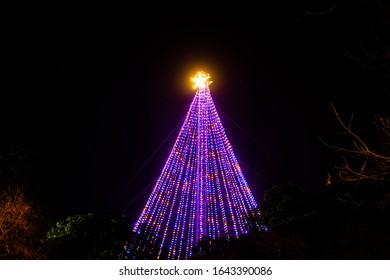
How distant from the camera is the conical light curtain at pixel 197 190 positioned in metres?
10.8

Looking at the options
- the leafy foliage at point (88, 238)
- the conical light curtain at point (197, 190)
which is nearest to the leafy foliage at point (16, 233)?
the leafy foliage at point (88, 238)

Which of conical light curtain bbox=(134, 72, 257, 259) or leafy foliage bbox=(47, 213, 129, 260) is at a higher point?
conical light curtain bbox=(134, 72, 257, 259)

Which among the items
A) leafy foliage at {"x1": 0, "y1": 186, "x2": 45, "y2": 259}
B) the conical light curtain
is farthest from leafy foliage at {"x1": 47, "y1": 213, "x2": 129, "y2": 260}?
the conical light curtain

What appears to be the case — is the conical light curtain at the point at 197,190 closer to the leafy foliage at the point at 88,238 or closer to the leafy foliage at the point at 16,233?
the leafy foliage at the point at 88,238

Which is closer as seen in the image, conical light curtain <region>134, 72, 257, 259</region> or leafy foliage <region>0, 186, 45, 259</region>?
leafy foliage <region>0, 186, 45, 259</region>

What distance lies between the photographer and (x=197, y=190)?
36.0 ft

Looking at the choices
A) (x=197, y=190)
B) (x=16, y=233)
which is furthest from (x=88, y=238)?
(x=197, y=190)

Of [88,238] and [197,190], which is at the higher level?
[197,190]

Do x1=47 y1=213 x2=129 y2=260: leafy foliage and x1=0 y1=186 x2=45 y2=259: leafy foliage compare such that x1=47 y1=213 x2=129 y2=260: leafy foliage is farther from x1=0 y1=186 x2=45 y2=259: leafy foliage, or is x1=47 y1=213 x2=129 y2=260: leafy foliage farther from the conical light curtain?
the conical light curtain

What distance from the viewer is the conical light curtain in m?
10.8

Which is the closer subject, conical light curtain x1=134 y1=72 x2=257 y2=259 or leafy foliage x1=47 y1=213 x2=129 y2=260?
leafy foliage x1=47 y1=213 x2=129 y2=260

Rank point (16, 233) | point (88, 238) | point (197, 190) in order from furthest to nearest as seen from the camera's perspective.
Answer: point (197, 190) → point (16, 233) → point (88, 238)

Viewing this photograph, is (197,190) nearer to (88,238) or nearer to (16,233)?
(88,238)
